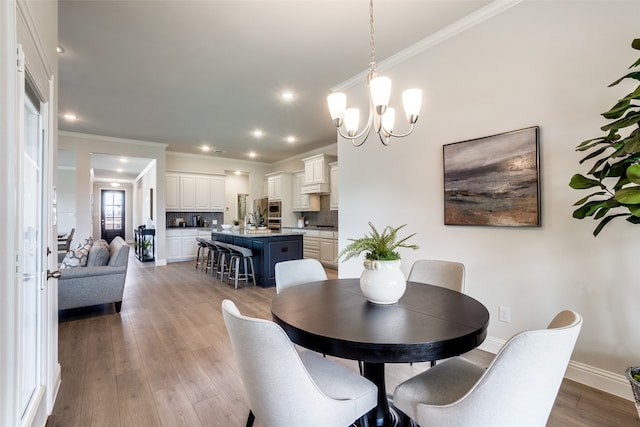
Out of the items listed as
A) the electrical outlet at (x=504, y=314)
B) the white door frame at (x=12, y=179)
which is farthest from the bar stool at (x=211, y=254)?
the electrical outlet at (x=504, y=314)

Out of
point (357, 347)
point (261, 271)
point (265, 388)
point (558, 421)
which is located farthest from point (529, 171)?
point (261, 271)

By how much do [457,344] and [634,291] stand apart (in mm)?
1640

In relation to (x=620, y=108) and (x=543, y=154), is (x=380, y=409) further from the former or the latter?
(x=543, y=154)

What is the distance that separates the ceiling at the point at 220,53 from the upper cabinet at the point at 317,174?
169cm

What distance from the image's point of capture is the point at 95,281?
11.5 feet

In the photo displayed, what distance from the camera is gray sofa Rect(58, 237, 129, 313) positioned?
11.0 feet

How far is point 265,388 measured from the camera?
3.51ft

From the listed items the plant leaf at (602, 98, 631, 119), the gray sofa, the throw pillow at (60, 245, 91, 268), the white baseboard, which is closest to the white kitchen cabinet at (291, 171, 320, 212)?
the gray sofa

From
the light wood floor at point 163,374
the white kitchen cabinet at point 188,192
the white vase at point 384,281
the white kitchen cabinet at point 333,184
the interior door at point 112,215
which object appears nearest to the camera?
the white vase at point 384,281

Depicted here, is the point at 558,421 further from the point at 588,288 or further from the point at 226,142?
the point at 226,142

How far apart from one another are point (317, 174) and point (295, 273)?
16.6 ft

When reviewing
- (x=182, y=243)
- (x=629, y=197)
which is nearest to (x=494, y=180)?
(x=629, y=197)

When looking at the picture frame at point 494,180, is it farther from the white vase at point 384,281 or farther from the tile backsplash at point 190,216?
the tile backsplash at point 190,216

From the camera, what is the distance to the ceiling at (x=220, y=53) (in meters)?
2.45
